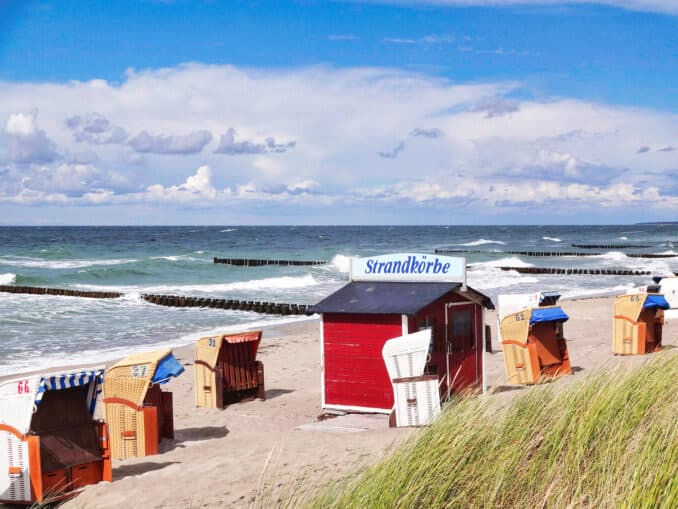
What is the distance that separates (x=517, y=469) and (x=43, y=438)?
213 inches

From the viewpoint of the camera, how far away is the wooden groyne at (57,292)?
4147 centimetres

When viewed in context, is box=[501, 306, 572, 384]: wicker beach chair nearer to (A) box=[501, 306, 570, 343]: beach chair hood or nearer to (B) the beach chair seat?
(A) box=[501, 306, 570, 343]: beach chair hood

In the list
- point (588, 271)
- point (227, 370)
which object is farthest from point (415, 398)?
point (588, 271)

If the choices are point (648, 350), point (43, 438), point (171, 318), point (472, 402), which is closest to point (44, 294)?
point (171, 318)

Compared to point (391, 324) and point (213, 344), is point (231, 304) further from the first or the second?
point (391, 324)

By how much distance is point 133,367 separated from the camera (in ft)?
37.0

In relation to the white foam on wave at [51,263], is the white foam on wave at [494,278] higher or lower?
lower

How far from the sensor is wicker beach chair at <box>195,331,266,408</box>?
49.0 ft

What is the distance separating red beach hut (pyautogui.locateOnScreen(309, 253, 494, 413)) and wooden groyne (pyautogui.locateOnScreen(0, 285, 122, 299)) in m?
29.8

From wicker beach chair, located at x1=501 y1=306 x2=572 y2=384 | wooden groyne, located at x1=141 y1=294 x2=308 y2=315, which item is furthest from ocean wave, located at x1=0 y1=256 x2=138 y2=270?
wicker beach chair, located at x1=501 y1=306 x2=572 y2=384

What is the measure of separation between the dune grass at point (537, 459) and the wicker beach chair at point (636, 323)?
A: 12.5m

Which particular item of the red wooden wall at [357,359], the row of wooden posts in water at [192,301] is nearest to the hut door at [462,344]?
the red wooden wall at [357,359]

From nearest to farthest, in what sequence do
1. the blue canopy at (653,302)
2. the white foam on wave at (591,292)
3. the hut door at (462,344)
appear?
the hut door at (462,344) < the blue canopy at (653,302) < the white foam on wave at (591,292)

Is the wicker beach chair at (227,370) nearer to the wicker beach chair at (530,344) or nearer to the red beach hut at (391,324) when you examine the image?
the red beach hut at (391,324)
